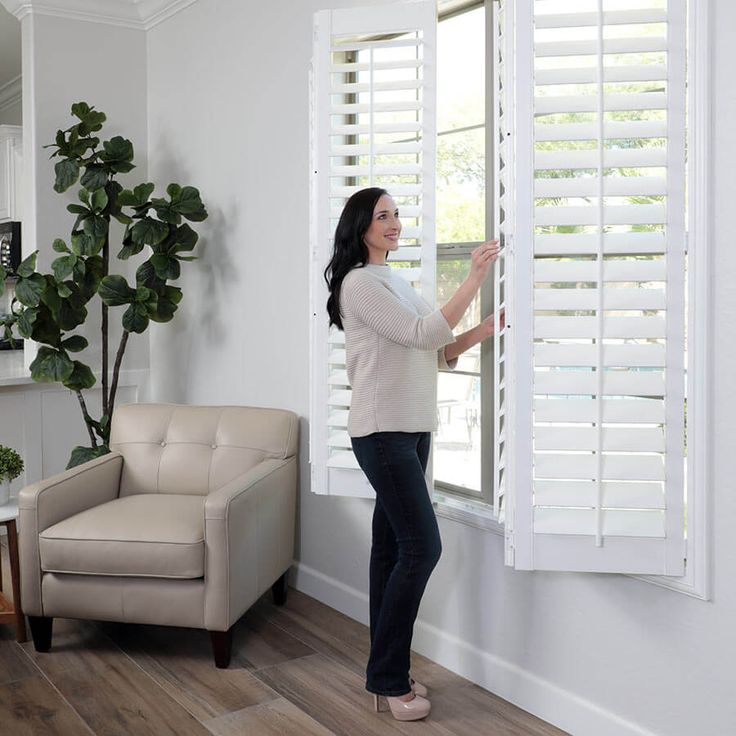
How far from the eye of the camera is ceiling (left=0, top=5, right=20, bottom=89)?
506 centimetres

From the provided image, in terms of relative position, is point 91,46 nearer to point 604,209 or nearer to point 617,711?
point 604,209

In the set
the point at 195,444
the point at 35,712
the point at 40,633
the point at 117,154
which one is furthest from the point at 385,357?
the point at 117,154

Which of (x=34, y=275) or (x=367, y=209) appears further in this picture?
(x=34, y=275)

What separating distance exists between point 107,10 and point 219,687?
3447mm

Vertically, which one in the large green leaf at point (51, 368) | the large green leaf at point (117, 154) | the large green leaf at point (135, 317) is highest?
the large green leaf at point (117, 154)

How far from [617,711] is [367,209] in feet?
Answer: 5.06

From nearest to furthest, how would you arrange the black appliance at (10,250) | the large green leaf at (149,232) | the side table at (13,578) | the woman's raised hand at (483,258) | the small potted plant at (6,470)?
the woman's raised hand at (483,258), the side table at (13,578), the small potted plant at (6,470), the large green leaf at (149,232), the black appliance at (10,250)

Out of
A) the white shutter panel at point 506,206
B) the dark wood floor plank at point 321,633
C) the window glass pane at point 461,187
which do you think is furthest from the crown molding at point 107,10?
the dark wood floor plank at point 321,633

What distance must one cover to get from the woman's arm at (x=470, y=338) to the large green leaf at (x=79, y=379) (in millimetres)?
2091

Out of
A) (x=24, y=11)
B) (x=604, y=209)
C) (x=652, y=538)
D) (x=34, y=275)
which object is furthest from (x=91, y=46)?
(x=652, y=538)

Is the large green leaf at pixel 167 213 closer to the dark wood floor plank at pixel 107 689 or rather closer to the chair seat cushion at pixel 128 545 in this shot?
the chair seat cushion at pixel 128 545

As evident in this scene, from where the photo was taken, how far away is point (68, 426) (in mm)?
4656

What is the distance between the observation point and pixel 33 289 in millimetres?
3928

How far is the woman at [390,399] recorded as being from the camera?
2521mm
